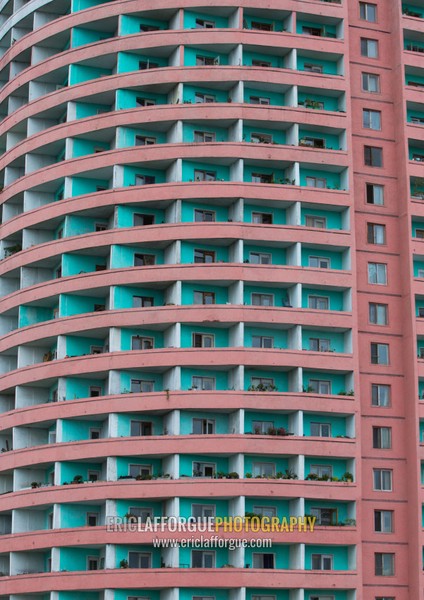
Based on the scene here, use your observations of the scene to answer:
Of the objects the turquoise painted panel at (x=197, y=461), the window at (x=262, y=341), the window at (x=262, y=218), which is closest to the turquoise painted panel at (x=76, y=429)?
the turquoise painted panel at (x=197, y=461)

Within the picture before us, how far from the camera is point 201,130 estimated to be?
81500 mm

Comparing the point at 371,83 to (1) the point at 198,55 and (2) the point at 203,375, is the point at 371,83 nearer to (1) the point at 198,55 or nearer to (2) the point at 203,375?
(1) the point at 198,55

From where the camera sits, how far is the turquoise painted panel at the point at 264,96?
8288cm

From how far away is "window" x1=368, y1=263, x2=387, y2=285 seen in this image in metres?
81.1

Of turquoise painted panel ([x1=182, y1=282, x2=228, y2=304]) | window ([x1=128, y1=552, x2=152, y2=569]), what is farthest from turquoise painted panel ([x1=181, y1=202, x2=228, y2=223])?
window ([x1=128, y1=552, x2=152, y2=569])

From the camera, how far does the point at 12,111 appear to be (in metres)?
91.6

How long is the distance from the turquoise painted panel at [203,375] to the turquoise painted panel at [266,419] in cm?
227

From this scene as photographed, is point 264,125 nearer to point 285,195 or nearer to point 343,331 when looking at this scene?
point 285,195

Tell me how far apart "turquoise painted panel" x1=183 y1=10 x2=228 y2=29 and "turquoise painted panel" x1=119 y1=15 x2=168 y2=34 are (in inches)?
83.9

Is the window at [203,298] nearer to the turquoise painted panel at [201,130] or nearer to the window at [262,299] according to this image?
the window at [262,299]

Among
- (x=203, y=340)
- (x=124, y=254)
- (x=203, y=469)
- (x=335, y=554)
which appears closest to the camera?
(x=203, y=469)

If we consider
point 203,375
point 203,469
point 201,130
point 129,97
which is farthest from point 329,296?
point 129,97

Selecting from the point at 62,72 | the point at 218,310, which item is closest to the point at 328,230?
the point at 218,310

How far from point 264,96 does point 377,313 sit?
15450 millimetres
